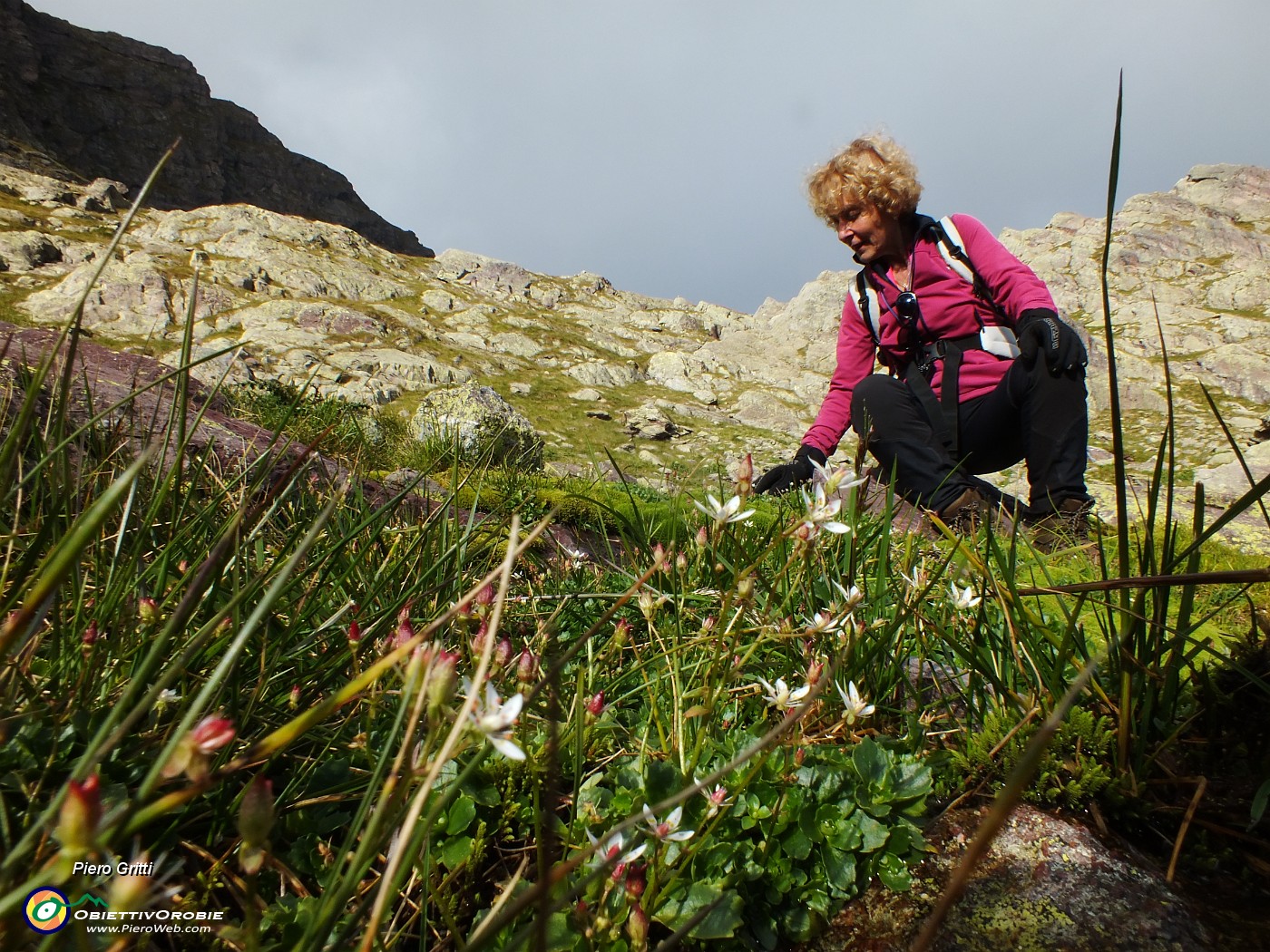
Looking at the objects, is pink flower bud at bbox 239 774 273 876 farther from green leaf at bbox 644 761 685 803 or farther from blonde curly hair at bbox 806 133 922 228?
blonde curly hair at bbox 806 133 922 228

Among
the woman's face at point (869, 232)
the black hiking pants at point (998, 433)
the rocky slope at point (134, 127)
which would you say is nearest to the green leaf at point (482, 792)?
the black hiking pants at point (998, 433)

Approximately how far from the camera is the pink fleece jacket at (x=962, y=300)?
5.29 metres

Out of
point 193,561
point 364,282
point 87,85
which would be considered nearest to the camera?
point 193,561

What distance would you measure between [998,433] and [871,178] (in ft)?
7.68

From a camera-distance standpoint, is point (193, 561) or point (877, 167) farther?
point (877, 167)

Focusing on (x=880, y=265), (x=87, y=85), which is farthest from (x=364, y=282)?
(x=880, y=265)

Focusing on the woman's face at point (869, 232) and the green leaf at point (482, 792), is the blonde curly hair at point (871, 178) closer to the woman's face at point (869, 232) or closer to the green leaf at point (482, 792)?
the woman's face at point (869, 232)

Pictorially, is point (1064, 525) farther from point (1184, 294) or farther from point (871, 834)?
point (1184, 294)

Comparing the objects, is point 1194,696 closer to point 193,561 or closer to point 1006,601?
point 1006,601

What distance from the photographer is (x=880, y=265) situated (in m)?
5.74

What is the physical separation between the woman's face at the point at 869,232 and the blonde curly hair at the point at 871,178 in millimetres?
48

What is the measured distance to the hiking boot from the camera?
410 cm

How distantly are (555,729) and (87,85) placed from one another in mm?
126884

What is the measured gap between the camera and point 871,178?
5332mm
